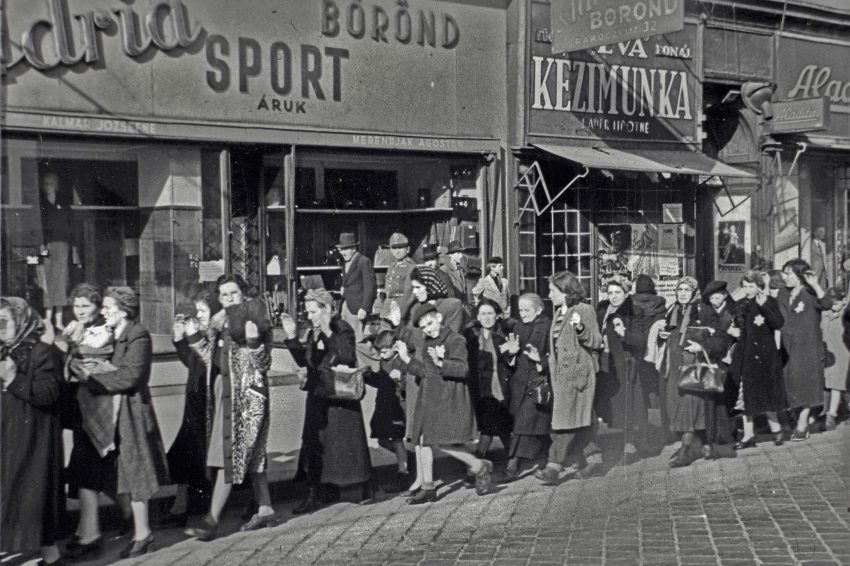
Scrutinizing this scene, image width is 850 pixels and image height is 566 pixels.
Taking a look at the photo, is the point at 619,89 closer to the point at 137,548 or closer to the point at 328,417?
the point at 328,417

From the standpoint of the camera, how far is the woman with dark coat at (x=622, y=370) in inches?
392

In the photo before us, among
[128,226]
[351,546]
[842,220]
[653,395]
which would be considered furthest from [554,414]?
[842,220]

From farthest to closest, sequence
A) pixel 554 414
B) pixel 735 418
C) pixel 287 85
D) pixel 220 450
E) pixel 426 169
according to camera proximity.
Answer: pixel 426 169 → pixel 287 85 → pixel 735 418 → pixel 554 414 → pixel 220 450

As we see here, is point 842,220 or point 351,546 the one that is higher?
point 842,220

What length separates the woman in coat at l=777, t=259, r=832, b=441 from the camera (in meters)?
10.9

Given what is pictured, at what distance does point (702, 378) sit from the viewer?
30.7 ft

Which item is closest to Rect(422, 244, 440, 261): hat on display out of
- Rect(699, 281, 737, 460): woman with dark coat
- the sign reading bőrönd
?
the sign reading bőrönd

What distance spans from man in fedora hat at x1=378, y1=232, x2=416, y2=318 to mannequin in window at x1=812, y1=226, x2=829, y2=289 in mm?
7945

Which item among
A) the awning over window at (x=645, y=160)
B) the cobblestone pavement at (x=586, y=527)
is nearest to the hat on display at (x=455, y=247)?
the awning over window at (x=645, y=160)

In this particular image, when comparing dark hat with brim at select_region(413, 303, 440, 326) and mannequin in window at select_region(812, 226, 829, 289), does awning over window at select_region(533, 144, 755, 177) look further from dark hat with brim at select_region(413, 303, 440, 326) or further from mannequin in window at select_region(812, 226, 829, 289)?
dark hat with brim at select_region(413, 303, 440, 326)

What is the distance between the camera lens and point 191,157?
11344 millimetres

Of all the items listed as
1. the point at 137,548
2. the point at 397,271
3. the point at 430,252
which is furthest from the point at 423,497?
the point at 430,252

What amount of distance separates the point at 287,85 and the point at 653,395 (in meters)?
5.11

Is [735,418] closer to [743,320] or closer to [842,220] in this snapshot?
[743,320]
